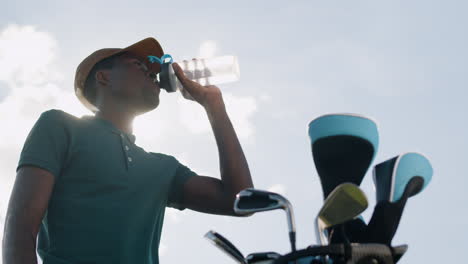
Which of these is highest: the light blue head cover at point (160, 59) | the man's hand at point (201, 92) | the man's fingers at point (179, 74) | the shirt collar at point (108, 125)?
the light blue head cover at point (160, 59)

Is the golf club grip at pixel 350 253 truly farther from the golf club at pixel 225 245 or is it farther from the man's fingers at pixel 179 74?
the man's fingers at pixel 179 74

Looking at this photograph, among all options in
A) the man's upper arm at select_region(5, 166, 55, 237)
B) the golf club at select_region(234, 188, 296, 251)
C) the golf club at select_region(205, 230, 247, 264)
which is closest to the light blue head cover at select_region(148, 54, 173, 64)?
the man's upper arm at select_region(5, 166, 55, 237)

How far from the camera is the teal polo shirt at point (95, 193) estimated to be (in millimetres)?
3418

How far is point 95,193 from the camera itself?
362cm

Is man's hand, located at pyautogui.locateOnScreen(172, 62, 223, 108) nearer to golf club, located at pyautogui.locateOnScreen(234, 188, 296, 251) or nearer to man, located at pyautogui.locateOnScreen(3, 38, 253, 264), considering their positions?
man, located at pyautogui.locateOnScreen(3, 38, 253, 264)

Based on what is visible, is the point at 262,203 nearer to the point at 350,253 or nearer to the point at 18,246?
the point at 350,253

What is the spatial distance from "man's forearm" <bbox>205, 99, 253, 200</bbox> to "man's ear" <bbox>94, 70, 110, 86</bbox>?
96 cm

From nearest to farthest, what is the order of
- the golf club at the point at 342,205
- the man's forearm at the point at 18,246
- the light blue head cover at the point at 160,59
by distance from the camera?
the golf club at the point at 342,205
the man's forearm at the point at 18,246
the light blue head cover at the point at 160,59

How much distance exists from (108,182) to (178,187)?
660 millimetres

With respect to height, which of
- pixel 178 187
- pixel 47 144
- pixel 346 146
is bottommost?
pixel 178 187

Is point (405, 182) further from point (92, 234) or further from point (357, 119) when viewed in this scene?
point (92, 234)

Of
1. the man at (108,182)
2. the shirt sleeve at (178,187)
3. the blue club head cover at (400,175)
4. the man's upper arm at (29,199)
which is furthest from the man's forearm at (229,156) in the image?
the blue club head cover at (400,175)

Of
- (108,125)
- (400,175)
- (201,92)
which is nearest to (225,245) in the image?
(400,175)

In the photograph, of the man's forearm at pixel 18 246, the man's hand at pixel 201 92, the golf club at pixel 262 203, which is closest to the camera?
the golf club at pixel 262 203
